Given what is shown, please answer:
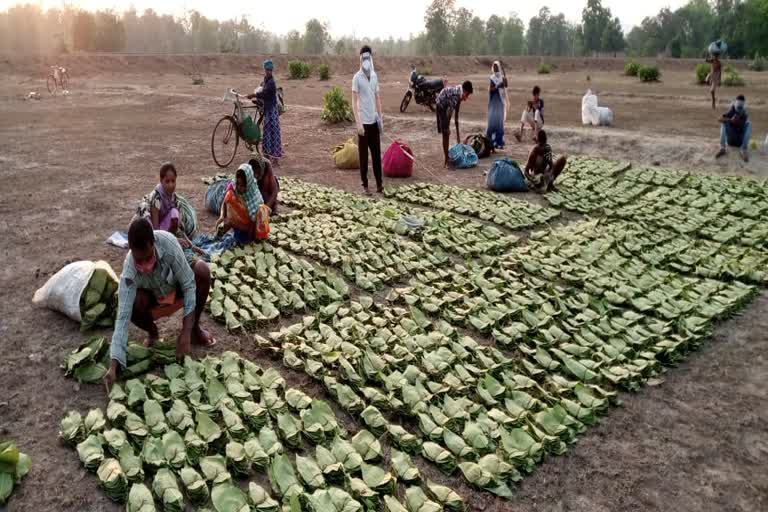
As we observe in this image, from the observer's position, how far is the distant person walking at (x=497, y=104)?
416 inches

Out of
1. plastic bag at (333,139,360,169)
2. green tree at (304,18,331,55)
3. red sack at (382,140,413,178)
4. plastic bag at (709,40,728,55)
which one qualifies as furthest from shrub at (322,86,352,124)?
green tree at (304,18,331,55)

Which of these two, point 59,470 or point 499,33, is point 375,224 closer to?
point 59,470

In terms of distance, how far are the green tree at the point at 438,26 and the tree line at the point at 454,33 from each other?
12 cm

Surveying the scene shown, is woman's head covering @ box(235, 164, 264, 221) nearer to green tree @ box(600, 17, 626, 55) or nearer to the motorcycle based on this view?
the motorcycle

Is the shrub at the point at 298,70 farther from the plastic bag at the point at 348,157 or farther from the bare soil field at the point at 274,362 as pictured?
the plastic bag at the point at 348,157

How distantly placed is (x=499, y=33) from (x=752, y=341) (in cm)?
9150

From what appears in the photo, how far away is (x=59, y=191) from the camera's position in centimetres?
835

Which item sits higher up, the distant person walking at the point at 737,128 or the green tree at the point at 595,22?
the green tree at the point at 595,22

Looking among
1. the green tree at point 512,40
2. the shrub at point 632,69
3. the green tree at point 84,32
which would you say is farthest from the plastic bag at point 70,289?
the green tree at point 512,40

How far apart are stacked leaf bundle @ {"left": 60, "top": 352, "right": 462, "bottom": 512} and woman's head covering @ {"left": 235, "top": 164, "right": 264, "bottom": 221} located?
8.23ft

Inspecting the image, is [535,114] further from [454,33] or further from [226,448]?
[454,33]

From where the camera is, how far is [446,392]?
12.1 ft

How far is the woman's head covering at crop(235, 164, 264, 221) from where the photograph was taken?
5.96m


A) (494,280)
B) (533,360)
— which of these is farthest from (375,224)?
(533,360)
